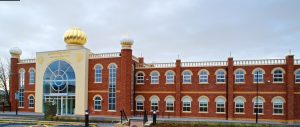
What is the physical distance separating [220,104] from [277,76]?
251 inches

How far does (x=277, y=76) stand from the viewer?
92.7 ft

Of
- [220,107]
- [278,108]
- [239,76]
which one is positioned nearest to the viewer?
[278,108]

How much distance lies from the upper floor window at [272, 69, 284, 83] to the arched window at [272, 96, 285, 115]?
1.70 metres

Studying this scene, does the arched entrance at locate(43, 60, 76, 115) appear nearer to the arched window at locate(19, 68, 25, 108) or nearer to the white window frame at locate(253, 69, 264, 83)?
the arched window at locate(19, 68, 25, 108)

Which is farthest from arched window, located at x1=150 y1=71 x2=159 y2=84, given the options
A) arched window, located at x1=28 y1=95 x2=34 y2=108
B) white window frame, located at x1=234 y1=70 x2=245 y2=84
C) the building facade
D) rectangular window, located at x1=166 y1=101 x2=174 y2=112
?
arched window, located at x1=28 y1=95 x2=34 y2=108

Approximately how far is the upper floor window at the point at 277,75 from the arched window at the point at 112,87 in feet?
55.7

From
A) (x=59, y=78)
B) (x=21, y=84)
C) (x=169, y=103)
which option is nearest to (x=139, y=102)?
(x=169, y=103)

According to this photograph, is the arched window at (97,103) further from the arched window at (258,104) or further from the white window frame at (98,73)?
the arched window at (258,104)

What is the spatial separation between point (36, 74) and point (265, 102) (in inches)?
1071

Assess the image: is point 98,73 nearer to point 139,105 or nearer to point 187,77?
point 139,105

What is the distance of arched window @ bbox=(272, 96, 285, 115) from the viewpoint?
27922 mm

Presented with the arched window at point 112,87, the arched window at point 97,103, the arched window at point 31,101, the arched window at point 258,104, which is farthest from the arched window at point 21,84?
the arched window at point 258,104

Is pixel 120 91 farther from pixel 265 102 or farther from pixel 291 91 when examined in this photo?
pixel 291 91

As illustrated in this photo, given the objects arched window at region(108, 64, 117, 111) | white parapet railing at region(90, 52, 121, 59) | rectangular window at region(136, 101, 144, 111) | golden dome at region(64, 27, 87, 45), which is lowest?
rectangular window at region(136, 101, 144, 111)
